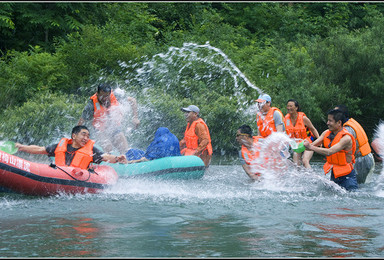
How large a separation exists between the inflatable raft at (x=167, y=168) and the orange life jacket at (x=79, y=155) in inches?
47.3

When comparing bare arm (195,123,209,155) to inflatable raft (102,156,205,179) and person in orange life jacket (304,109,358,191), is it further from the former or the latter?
person in orange life jacket (304,109,358,191)

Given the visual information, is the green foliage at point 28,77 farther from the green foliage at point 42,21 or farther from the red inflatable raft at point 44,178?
the red inflatable raft at point 44,178

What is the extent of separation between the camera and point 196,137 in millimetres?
11734

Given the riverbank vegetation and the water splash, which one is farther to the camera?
the water splash

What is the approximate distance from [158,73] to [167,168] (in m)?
7.40

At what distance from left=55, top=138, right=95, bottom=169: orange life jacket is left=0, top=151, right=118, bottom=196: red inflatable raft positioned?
168 millimetres

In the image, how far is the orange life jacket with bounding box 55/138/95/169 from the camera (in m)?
9.12

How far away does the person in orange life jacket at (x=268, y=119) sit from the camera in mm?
11148

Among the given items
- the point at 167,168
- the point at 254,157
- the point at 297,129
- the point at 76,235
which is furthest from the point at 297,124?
the point at 76,235

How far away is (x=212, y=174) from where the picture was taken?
12.4 metres

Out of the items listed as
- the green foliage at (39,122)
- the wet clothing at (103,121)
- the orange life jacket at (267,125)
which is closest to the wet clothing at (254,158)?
the orange life jacket at (267,125)

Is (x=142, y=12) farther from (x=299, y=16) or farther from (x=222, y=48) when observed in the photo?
(x=299, y=16)

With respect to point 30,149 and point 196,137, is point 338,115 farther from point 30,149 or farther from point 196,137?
point 30,149

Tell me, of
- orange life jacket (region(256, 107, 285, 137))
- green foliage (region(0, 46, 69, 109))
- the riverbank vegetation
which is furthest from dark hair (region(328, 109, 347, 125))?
green foliage (region(0, 46, 69, 109))
